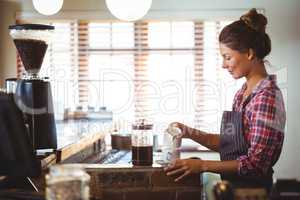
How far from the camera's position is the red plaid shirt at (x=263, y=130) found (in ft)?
5.21

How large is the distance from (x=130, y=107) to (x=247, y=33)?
2.98 m

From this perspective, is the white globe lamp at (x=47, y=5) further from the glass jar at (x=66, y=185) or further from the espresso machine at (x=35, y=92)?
the glass jar at (x=66, y=185)

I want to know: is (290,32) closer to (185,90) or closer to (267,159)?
(185,90)

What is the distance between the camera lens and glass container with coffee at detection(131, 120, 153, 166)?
1.59 meters

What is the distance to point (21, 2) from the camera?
4.53 metres

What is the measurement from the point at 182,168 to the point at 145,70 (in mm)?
3242

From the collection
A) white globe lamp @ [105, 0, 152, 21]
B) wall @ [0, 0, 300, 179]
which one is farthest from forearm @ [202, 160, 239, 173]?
Answer: wall @ [0, 0, 300, 179]

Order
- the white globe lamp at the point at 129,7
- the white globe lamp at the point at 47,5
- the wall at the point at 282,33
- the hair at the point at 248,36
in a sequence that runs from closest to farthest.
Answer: the hair at the point at 248,36
the white globe lamp at the point at 129,7
the white globe lamp at the point at 47,5
the wall at the point at 282,33

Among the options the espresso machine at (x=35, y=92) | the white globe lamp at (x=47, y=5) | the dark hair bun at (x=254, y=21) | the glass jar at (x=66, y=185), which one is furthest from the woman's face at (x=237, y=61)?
the white globe lamp at (x=47, y=5)

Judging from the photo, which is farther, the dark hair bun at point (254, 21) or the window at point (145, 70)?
the window at point (145, 70)

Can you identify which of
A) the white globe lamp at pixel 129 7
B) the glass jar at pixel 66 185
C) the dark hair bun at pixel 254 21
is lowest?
the glass jar at pixel 66 185

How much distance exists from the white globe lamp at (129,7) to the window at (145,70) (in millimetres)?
2064

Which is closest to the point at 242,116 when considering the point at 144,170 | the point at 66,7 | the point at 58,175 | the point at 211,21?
the point at 144,170

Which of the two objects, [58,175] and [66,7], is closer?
[58,175]
